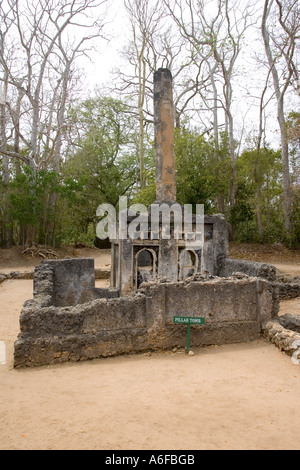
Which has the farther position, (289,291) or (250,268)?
(289,291)

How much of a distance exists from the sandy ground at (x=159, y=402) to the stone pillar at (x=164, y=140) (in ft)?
24.9

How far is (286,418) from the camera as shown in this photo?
3707mm

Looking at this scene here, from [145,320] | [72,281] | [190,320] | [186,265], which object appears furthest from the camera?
[186,265]

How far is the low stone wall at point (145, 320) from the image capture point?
18.6ft

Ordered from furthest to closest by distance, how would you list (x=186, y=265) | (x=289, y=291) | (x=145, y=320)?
1. (x=186, y=265)
2. (x=289, y=291)
3. (x=145, y=320)

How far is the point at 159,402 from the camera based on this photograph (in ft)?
13.8

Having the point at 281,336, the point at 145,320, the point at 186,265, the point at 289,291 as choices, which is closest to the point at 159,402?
the point at 145,320

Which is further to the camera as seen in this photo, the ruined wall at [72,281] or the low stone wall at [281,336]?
the ruined wall at [72,281]

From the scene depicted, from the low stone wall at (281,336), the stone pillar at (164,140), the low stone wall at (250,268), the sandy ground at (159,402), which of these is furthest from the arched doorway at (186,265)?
the sandy ground at (159,402)

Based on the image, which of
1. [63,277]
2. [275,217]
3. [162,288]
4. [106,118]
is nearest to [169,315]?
[162,288]

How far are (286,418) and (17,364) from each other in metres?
3.87

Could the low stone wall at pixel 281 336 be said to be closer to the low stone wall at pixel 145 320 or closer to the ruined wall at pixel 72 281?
the low stone wall at pixel 145 320

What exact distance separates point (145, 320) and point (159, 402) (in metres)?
1.97

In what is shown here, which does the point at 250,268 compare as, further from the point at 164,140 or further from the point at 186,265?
the point at 164,140
